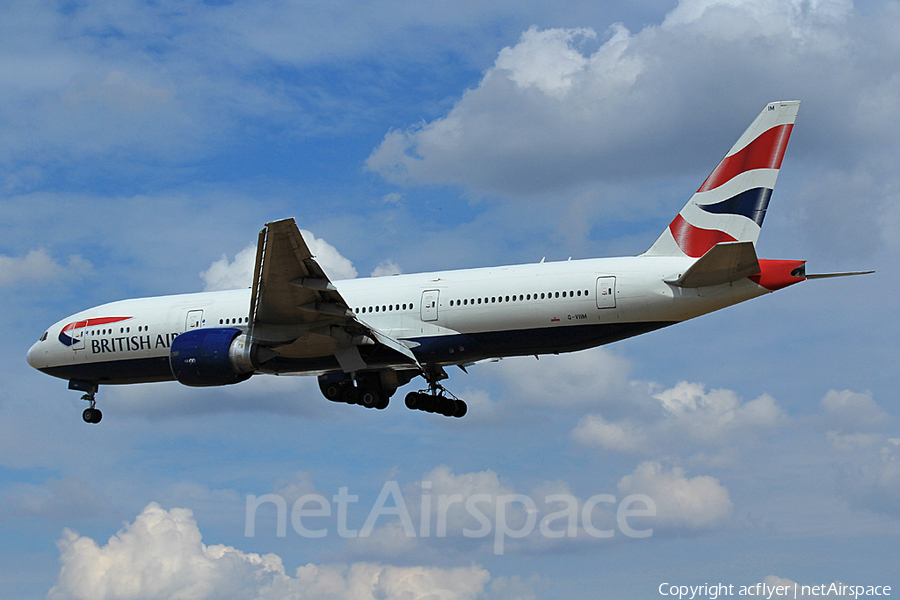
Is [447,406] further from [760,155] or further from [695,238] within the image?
[760,155]

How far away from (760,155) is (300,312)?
47.9 ft

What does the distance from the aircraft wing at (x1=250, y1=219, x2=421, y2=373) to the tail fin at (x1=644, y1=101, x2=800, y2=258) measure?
9.06 meters

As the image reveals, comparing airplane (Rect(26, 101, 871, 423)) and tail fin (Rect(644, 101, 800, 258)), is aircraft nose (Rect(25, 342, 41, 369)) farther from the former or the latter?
tail fin (Rect(644, 101, 800, 258))

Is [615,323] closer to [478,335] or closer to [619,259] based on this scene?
[619,259]

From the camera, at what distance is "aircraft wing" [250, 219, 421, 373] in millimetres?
28500

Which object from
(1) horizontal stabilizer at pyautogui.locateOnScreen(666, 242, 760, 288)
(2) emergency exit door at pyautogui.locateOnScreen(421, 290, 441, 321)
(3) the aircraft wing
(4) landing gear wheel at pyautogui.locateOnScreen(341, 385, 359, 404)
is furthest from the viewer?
(4) landing gear wheel at pyautogui.locateOnScreen(341, 385, 359, 404)

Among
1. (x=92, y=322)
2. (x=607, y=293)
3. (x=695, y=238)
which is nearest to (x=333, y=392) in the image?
(x=92, y=322)

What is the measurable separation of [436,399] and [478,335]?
5588 millimetres

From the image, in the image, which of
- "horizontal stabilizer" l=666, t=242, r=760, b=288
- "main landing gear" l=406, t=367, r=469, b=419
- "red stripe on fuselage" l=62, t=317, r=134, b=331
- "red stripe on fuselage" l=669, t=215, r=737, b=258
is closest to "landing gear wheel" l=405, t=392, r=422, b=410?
"main landing gear" l=406, t=367, r=469, b=419

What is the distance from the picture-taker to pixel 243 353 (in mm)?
31406

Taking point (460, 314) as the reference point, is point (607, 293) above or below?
below

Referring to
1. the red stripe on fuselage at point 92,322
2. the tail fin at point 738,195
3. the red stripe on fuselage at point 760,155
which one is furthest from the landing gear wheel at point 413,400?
the red stripe on fuselage at point 760,155

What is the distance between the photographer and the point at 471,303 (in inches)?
1231

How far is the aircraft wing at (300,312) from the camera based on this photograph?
93.5 ft
